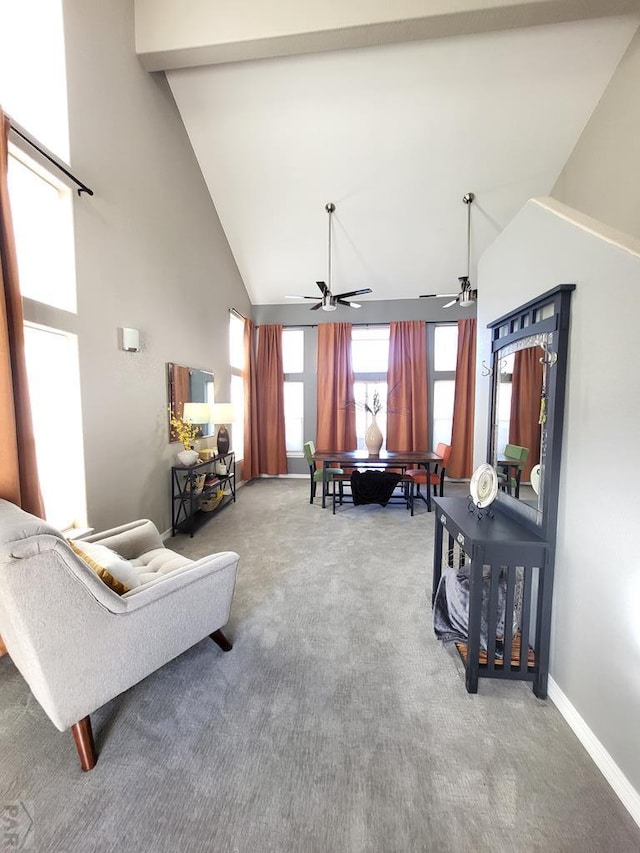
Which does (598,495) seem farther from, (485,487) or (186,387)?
(186,387)

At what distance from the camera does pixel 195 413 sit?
138 inches

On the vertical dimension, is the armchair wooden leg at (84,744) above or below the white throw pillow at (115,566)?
below

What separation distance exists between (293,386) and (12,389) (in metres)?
4.65

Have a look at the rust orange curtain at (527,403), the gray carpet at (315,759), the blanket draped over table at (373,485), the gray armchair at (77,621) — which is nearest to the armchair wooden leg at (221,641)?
the gray carpet at (315,759)

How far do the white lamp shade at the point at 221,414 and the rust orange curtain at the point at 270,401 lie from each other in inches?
87.2

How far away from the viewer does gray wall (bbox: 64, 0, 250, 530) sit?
2408 mm

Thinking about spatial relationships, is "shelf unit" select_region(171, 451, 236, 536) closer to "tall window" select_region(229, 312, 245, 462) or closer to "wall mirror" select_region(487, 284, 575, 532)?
"tall window" select_region(229, 312, 245, 462)

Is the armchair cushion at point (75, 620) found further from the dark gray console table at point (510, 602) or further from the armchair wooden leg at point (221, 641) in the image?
the dark gray console table at point (510, 602)

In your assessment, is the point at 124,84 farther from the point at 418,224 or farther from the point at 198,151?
the point at 418,224

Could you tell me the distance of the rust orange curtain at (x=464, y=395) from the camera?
223 inches

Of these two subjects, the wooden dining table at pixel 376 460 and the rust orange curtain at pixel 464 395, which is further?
the rust orange curtain at pixel 464 395

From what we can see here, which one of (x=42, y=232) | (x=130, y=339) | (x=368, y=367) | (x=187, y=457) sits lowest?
(x=187, y=457)

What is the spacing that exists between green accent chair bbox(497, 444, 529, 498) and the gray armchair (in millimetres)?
1652

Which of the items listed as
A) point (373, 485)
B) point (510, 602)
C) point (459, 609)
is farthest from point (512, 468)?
point (373, 485)
